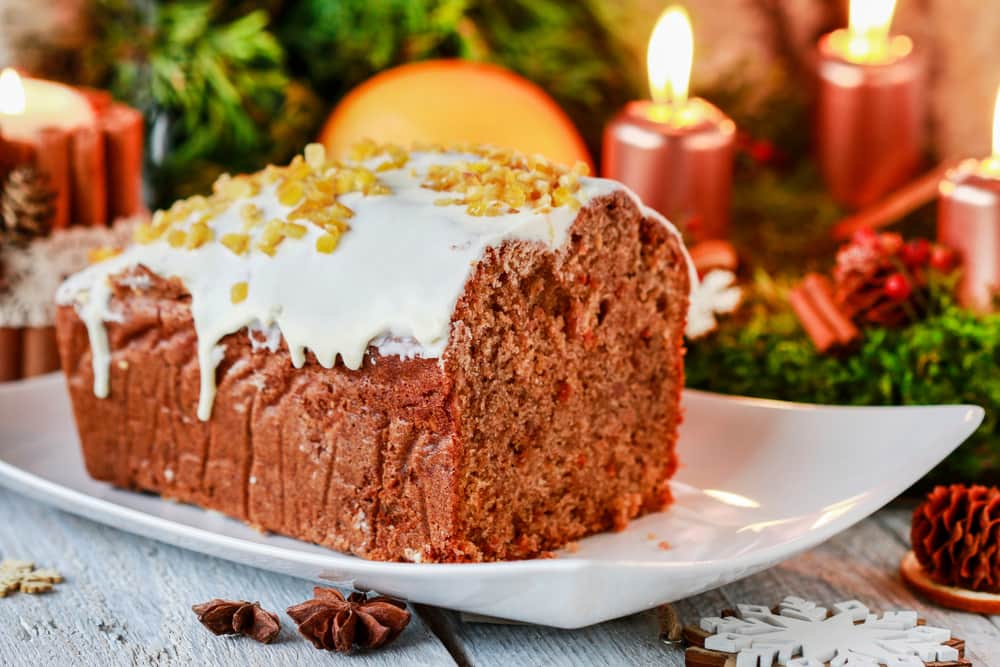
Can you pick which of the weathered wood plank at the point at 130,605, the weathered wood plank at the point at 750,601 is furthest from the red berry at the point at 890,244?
the weathered wood plank at the point at 130,605

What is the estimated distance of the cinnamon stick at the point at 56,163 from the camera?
2701mm

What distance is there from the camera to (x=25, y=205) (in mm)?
2652

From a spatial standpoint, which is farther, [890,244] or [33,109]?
[33,109]

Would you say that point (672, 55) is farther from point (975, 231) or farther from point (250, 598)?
point (250, 598)

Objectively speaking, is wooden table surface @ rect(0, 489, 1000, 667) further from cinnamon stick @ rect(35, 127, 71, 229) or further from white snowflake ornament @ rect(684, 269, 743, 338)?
cinnamon stick @ rect(35, 127, 71, 229)

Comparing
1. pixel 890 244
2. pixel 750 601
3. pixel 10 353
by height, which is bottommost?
pixel 10 353

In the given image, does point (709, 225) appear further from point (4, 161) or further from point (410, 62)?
point (4, 161)

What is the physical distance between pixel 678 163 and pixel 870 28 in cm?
77

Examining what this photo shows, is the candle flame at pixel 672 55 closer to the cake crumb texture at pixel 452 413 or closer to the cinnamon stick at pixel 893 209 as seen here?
the cinnamon stick at pixel 893 209

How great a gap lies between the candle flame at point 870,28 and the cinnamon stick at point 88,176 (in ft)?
6.36

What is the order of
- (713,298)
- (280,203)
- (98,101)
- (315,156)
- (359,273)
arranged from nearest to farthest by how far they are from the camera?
(359,273) → (280,203) → (315,156) → (713,298) → (98,101)

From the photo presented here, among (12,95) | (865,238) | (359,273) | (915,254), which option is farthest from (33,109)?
(915,254)

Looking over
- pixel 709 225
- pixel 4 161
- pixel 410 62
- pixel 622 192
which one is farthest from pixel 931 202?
pixel 4 161

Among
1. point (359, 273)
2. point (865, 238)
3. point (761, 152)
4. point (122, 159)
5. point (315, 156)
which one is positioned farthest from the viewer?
point (761, 152)
